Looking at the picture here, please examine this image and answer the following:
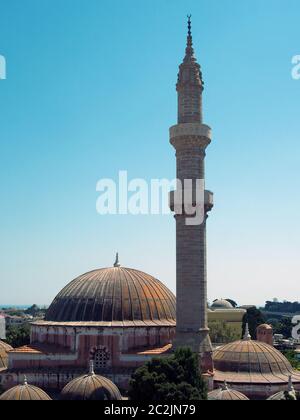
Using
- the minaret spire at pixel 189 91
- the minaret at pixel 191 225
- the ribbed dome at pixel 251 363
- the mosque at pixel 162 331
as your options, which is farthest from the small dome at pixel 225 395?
the minaret spire at pixel 189 91

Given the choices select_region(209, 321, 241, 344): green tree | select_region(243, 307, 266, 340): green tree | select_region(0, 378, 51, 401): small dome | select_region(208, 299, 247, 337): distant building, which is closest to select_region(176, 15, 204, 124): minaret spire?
select_region(0, 378, 51, 401): small dome

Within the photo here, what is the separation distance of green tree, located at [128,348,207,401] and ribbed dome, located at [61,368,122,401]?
1298mm

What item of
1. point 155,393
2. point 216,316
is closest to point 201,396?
point 155,393

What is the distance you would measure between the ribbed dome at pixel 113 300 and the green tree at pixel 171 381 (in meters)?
7.46

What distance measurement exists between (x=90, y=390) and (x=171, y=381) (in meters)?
3.70

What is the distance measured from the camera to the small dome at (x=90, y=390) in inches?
971

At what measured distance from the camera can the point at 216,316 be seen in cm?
6638

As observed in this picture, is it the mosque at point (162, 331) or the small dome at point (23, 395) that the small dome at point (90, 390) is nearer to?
the small dome at point (23, 395)

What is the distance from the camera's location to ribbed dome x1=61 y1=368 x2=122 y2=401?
24.7 m

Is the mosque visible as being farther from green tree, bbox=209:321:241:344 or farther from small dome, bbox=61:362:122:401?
green tree, bbox=209:321:241:344

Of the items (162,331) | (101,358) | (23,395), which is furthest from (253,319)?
(23,395)

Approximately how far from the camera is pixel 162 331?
31391 mm
